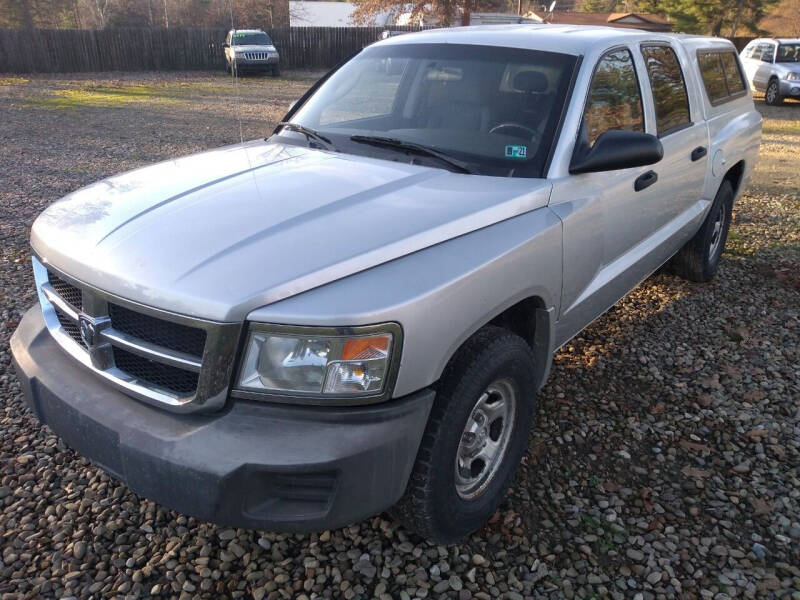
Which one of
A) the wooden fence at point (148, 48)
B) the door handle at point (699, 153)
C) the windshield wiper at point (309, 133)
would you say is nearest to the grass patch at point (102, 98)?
the wooden fence at point (148, 48)

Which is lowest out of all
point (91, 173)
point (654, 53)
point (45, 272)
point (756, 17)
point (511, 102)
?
point (91, 173)

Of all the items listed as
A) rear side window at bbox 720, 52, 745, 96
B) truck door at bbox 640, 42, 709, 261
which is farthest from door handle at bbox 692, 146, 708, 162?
rear side window at bbox 720, 52, 745, 96

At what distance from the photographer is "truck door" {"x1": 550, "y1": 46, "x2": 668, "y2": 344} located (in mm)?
2869

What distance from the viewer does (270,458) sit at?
1.83m

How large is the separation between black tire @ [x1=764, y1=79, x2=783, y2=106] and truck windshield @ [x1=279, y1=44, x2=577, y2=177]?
18.6 m

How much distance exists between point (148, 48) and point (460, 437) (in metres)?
28.5

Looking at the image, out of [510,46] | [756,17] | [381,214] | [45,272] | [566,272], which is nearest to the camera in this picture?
[381,214]

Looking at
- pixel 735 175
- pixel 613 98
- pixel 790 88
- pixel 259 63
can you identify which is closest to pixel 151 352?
pixel 613 98

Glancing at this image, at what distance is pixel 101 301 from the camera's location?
2.15 meters

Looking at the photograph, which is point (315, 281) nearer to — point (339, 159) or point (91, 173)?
point (339, 159)

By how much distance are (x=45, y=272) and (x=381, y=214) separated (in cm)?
136

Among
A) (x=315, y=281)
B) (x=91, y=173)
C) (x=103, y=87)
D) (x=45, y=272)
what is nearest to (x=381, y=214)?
(x=315, y=281)

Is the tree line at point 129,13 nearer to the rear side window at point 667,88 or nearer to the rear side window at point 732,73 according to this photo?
the rear side window at point 732,73

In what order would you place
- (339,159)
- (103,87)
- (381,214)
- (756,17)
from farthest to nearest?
1. (756,17)
2. (103,87)
3. (339,159)
4. (381,214)
